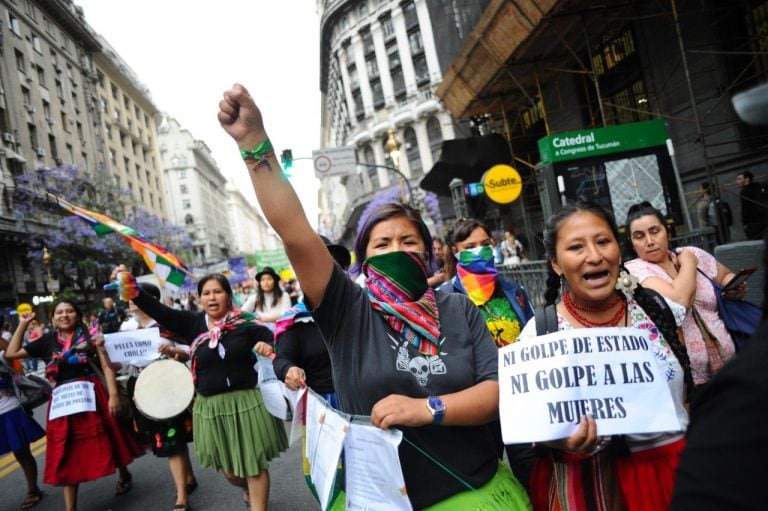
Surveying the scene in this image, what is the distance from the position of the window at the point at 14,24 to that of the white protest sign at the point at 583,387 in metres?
43.6

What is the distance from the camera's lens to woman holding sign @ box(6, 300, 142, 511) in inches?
185

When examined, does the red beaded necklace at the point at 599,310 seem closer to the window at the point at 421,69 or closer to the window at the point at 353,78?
the window at the point at 421,69

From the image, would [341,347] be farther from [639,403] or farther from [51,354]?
[51,354]

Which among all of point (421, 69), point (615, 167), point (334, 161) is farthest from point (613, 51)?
point (421, 69)

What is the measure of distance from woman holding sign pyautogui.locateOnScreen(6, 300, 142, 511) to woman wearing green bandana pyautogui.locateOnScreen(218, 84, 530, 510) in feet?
13.5

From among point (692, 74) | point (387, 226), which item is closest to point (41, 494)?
point (387, 226)

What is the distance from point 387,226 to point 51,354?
473 centimetres

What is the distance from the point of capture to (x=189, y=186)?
9194cm

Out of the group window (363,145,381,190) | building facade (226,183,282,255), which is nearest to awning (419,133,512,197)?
window (363,145,381,190)

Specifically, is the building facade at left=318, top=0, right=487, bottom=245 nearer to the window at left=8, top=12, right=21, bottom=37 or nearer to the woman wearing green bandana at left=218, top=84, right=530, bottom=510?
the window at left=8, top=12, right=21, bottom=37

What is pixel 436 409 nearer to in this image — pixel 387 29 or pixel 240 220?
pixel 387 29

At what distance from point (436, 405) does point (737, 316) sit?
6.85ft

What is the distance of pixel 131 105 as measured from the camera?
58688 mm

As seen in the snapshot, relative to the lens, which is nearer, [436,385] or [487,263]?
[436,385]
